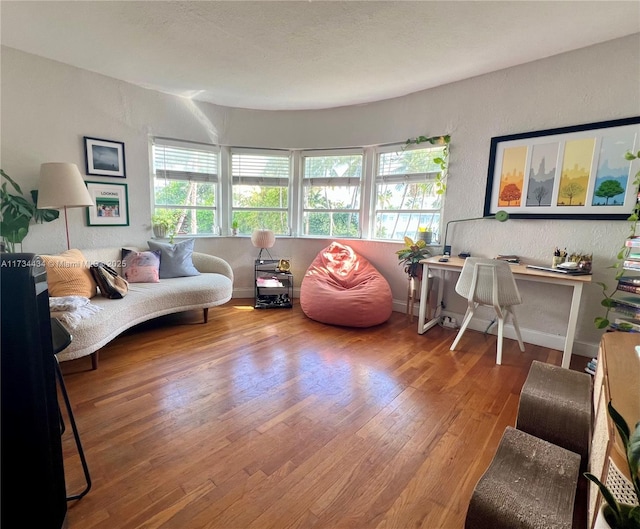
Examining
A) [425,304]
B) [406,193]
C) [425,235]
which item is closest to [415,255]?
[425,235]

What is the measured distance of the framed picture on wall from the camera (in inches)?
96.9

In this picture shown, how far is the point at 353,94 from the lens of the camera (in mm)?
3521

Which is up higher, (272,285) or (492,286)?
(492,286)

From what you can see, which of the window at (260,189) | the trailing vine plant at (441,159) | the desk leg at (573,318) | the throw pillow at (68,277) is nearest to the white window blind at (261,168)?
the window at (260,189)

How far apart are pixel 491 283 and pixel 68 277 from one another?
11.3 feet

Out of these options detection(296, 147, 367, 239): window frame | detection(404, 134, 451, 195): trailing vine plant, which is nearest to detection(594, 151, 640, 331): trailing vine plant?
detection(404, 134, 451, 195): trailing vine plant

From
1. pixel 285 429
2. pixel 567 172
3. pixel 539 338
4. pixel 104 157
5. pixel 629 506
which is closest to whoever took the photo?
pixel 629 506

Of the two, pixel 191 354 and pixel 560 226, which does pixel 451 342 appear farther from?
pixel 191 354

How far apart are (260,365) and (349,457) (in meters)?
1.10

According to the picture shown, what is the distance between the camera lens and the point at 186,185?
3953mm

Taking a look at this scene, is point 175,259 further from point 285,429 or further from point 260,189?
point 285,429

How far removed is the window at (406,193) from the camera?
3.57 metres

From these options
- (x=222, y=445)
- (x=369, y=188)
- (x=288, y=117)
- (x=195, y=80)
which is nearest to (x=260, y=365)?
(x=222, y=445)

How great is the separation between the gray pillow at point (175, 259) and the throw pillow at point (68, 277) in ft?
2.52
